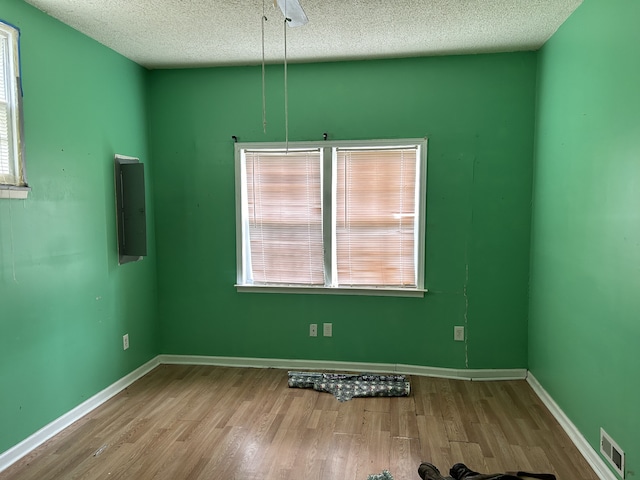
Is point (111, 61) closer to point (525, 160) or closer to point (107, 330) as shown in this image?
point (107, 330)

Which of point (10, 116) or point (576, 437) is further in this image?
point (576, 437)

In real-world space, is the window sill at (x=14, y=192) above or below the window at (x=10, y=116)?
below

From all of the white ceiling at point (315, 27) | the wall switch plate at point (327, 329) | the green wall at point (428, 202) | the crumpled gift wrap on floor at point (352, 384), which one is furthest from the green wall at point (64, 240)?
the wall switch plate at point (327, 329)

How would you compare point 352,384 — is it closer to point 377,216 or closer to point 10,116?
point 377,216

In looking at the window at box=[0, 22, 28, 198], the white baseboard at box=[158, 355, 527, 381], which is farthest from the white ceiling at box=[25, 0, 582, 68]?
the white baseboard at box=[158, 355, 527, 381]

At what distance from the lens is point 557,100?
9.23 feet

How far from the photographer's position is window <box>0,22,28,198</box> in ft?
7.39

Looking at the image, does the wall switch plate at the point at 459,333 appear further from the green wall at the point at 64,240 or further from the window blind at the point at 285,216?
the green wall at the point at 64,240

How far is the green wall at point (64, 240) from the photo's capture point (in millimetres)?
2338

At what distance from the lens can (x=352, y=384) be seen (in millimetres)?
3264

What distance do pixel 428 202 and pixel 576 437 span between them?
1836 millimetres

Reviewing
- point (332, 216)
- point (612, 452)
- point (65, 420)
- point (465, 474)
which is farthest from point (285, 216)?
point (612, 452)

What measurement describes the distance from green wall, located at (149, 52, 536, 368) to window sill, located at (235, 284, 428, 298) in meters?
0.06

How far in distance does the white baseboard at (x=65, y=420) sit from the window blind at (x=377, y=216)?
1932 mm
